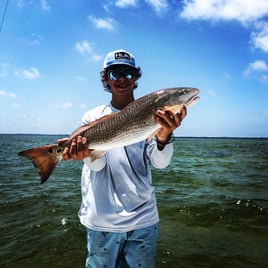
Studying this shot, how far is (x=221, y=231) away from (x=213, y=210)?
2030mm

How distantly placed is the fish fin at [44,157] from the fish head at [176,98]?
1.33m

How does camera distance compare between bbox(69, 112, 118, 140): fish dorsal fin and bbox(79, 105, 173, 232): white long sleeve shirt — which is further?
bbox(69, 112, 118, 140): fish dorsal fin

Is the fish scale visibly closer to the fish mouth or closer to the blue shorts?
the fish mouth

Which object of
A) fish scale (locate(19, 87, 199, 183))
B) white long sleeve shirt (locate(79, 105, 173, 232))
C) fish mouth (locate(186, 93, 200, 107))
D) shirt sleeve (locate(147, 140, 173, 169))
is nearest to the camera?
white long sleeve shirt (locate(79, 105, 173, 232))

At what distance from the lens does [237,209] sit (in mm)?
10555

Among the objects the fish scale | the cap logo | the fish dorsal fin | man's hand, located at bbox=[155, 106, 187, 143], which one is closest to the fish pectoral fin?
the fish scale

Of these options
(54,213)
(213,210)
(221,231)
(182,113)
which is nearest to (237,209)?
(213,210)

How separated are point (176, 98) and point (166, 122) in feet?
1.27

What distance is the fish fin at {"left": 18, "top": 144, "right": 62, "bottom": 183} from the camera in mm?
3617

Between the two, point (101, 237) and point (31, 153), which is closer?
point (101, 237)

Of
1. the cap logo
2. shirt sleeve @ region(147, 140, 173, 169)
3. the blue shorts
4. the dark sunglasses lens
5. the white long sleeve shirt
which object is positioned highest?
the cap logo

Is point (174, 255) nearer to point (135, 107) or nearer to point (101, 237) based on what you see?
point (101, 237)

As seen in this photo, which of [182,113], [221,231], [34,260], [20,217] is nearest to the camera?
[182,113]

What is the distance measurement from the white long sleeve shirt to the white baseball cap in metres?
0.99
